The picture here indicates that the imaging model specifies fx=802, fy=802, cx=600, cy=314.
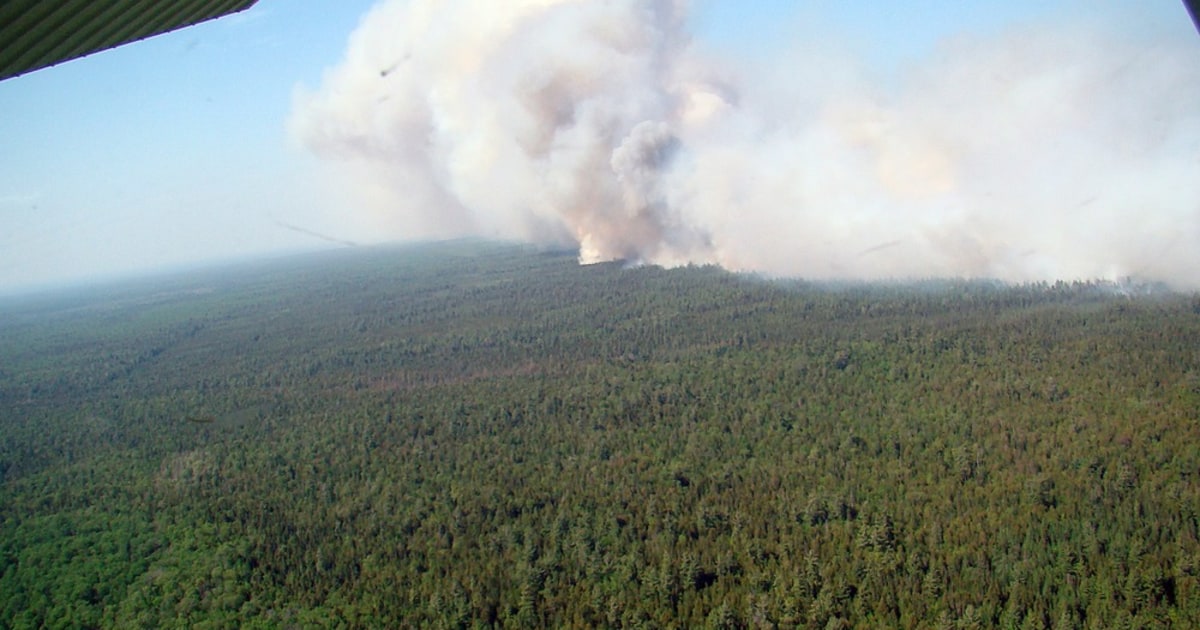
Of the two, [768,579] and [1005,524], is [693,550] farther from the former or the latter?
[1005,524]

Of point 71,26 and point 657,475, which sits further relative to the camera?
point 657,475

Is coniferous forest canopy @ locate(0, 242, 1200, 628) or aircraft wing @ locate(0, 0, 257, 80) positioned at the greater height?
aircraft wing @ locate(0, 0, 257, 80)

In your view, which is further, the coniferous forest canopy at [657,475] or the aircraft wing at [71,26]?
the coniferous forest canopy at [657,475]

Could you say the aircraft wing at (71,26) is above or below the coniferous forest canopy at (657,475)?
above

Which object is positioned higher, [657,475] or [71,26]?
[71,26]
